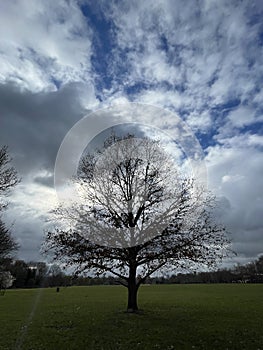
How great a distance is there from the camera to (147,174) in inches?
963

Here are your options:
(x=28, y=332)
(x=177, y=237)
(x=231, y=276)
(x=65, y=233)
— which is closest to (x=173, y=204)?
(x=177, y=237)

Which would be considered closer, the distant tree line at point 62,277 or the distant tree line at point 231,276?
A: the distant tree line at point 62,277

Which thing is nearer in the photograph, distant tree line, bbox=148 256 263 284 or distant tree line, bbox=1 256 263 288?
distant tree line, bbox=1 256 263 288

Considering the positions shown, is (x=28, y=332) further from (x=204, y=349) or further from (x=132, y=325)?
(x=204, y=349)

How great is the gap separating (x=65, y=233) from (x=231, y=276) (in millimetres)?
146356

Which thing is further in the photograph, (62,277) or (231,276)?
(231,276)

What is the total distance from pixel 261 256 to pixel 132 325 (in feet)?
543

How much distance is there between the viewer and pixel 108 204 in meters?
23.3

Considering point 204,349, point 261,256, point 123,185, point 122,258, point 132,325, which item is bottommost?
point 204,349

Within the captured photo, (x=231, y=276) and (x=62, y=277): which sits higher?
(x=231, y=276)

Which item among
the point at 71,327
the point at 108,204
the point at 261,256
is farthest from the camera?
the point at 261,256

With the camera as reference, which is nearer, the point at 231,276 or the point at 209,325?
the point at 209,325

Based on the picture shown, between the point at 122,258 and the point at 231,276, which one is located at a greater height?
the point at 231,276

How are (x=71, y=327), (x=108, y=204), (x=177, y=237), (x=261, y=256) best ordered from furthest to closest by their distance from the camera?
(x=261, y=256), (x=108, y=204), (x=177, y=237), (x=71, y=327)
